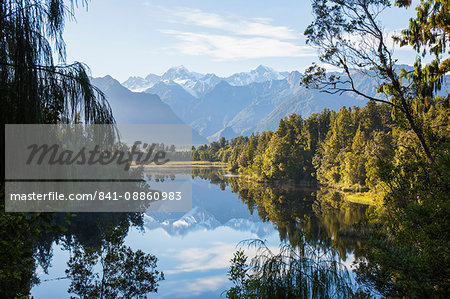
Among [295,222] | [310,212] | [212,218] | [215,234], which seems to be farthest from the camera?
[212,218]

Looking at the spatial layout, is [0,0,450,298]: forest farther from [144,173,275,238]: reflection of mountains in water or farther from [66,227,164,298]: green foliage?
[144,173,275,238]: reflection of mountains in water

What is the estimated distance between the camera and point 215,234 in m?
36.9

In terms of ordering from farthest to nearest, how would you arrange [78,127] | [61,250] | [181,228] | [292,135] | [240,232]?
[292,135] → [181,228] → [240,232] → [61,250] → [78,127]

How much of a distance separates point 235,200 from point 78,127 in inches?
1983

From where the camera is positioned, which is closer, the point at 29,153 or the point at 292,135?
the point at 29,153

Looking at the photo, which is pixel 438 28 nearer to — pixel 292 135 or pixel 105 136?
pixel 105 136

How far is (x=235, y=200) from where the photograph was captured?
179 feet

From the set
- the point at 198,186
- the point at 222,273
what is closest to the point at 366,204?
the point at 222,273

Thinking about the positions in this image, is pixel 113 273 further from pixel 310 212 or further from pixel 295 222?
pixel 310 212

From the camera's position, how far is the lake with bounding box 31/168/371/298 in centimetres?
1919

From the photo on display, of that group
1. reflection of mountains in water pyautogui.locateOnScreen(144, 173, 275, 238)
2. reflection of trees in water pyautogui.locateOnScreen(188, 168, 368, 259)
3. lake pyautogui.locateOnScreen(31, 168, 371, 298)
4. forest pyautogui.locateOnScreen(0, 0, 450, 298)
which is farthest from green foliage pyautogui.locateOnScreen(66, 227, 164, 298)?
reflection of mountains in water pyautogui.locateOnScreen(144, 173, 275, 238)

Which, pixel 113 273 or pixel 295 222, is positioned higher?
pixel 113 273

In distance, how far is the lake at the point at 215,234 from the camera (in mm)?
19188

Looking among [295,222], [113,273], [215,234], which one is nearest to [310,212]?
[295,222]
